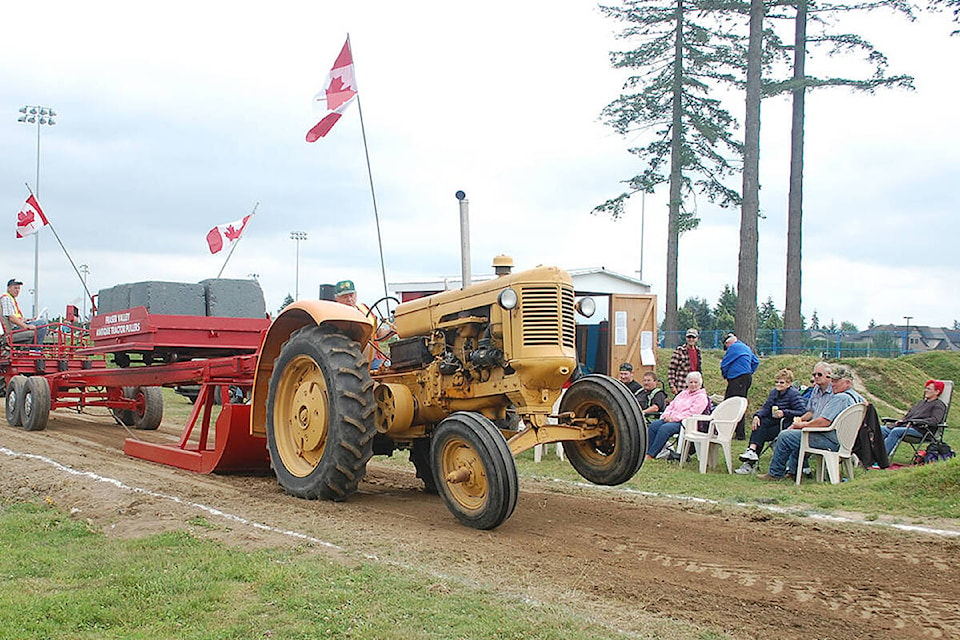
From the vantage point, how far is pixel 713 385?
18938mm

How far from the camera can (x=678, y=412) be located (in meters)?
11.4


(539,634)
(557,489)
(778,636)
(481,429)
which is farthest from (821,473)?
(539,634)

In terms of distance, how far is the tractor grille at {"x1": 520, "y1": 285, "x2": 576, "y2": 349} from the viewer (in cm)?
657

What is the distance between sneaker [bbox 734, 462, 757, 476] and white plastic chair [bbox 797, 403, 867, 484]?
2.69 feet

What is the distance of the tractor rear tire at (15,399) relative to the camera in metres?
13.2

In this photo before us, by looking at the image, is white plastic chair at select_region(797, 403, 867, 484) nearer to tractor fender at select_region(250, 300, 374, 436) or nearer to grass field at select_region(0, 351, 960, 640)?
tractor fender at select_region(250, 300, 374, 436)

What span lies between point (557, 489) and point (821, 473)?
2.91m

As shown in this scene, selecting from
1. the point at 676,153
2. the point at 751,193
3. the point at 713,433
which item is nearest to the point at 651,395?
the point at 713,433

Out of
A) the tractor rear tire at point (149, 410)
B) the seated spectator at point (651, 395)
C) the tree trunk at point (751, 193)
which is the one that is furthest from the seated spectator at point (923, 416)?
the tree trunk at point (751, 193)

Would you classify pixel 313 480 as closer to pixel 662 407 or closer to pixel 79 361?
pixel 662 407

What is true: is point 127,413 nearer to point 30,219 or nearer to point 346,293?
point 30,219

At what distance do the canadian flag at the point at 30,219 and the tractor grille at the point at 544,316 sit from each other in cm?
1265

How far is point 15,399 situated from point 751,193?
16.3 metres

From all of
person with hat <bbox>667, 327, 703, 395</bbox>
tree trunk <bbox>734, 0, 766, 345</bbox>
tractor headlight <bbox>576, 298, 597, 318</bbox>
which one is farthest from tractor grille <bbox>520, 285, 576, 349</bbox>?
tree trunk <bbox>734, 0, 766, 345</bbox>
